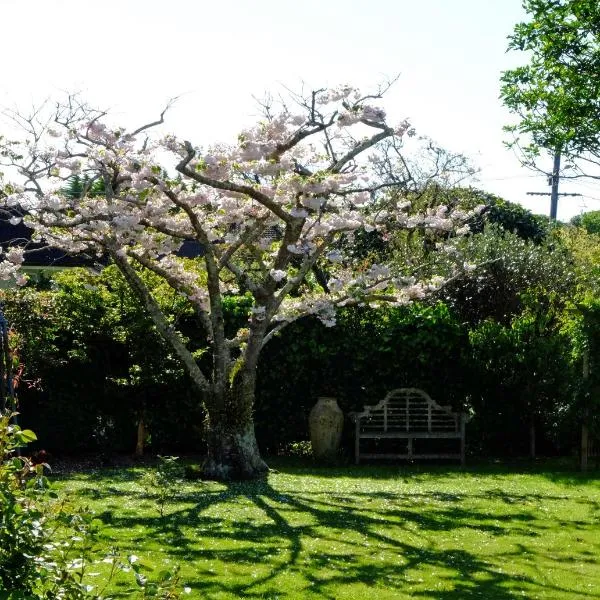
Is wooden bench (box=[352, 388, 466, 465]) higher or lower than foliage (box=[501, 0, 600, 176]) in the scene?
lower

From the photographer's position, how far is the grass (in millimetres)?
6895

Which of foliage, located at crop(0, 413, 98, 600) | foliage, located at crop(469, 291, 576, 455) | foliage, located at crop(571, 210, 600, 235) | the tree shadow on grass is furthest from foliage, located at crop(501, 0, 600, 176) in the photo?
foliage, located at crop(571, 210, 600, 235)

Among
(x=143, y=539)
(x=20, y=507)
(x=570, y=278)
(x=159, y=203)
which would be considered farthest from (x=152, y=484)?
(x=570, y=278)

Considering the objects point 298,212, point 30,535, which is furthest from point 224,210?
point 30,535

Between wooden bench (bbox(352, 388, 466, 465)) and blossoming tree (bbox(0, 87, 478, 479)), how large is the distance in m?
2.22

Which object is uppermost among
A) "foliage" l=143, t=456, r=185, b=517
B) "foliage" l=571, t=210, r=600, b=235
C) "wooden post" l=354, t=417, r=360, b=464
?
"foliage" l=571, t=210, r=600, b=235

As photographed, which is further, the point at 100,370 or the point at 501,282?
the point at 501,282

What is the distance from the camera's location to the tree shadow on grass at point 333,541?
6.84 metres

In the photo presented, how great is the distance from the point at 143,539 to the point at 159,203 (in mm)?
5036

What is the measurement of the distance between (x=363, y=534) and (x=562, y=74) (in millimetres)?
8090

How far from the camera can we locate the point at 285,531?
876 cm

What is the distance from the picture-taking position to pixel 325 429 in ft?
46.3

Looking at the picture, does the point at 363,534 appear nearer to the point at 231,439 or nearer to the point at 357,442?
the point at 231,439

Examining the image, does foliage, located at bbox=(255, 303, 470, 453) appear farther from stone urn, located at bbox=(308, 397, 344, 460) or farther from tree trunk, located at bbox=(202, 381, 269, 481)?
tree trunk, located at bbox=(202, 381, 269, 481)
